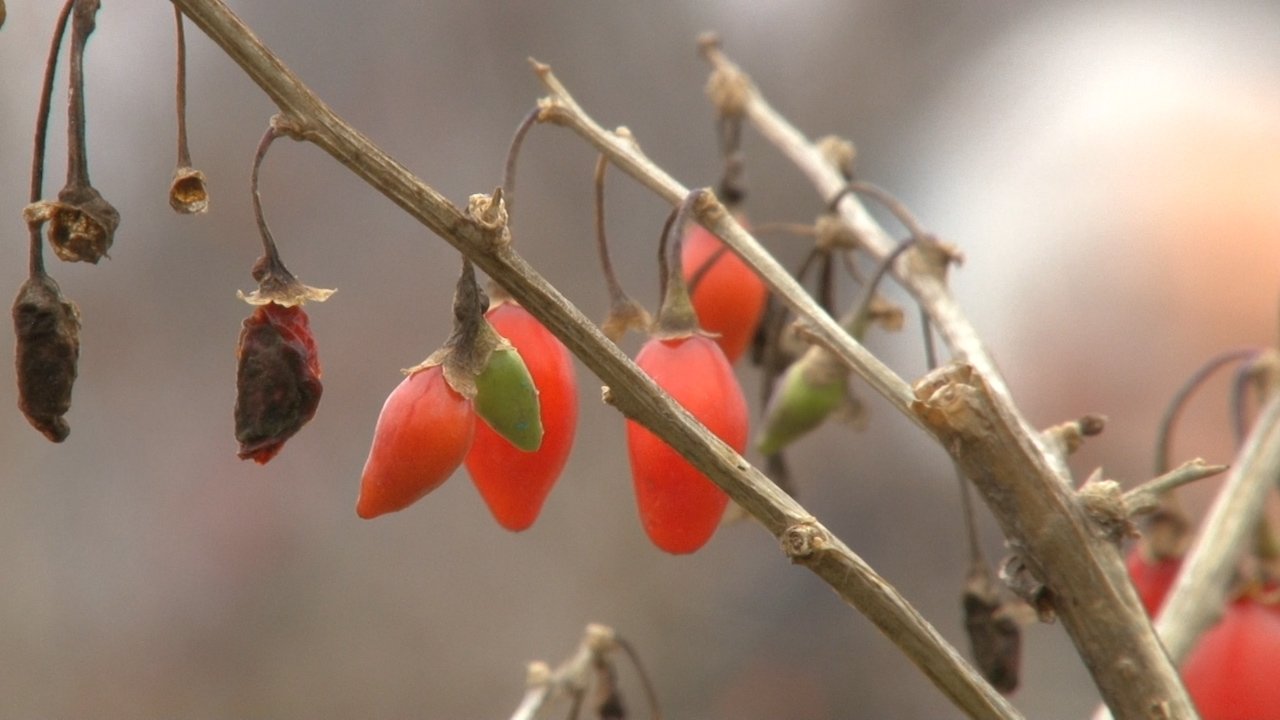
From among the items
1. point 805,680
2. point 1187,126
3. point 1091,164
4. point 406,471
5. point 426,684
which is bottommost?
point 406,471

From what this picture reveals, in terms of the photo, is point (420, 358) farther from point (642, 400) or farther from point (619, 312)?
point (642, 400)

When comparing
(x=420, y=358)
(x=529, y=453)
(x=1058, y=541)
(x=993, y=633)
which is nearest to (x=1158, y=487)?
(x=1058, y=541)

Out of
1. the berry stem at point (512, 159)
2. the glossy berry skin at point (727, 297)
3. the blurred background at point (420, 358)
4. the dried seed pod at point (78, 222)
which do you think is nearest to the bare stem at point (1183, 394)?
the glossy berry skin at point (727, 297)

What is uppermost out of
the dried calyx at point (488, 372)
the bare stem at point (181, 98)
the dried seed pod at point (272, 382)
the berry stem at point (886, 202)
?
the berry stem at point (886, 202)

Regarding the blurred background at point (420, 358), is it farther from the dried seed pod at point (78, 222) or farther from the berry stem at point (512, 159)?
the dried seed pod at point (78, 222)

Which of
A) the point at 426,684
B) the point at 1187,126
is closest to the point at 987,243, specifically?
the point at 1187,126

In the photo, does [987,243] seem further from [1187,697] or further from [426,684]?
[1187,697]

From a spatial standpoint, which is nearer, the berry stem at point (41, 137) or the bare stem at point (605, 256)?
the berry stem at point (41, 137)
